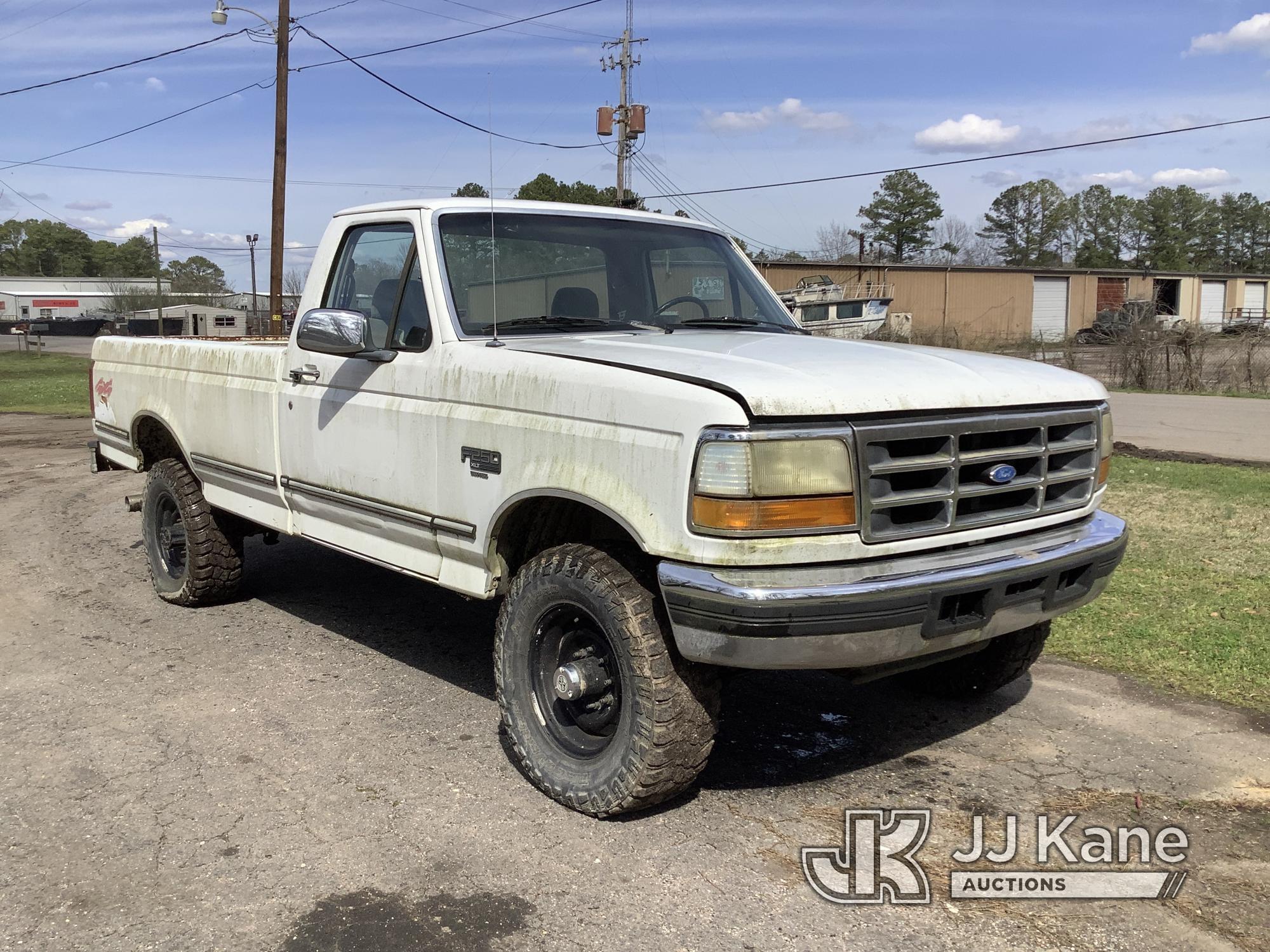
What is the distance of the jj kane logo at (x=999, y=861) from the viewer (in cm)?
320

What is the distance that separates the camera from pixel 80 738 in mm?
4398

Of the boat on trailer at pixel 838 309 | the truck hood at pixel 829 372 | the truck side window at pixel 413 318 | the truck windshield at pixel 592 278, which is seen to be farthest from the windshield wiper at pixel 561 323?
the boat on trailer at pixel 838 309

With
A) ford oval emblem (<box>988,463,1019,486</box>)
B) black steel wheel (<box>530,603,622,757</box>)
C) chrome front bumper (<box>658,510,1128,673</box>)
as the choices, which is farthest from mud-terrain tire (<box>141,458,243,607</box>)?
ford oval emblem (<box>988,463,1019,486</box>)

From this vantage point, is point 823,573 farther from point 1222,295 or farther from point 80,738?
point 1222,295

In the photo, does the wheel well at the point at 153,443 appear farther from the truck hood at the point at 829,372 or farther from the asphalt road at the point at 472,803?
the truck hood at the point at 829,372

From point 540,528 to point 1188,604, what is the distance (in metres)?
4.08

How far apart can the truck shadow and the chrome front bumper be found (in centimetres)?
53

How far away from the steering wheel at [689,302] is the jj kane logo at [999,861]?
2296mm

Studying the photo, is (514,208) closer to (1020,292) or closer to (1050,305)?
(1020,292)

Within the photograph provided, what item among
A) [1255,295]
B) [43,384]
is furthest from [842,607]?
[1255,295]

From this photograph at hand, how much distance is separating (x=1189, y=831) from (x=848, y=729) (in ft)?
4.42

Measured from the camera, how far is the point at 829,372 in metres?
3.41

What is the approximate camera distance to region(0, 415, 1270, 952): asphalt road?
9.93 ft

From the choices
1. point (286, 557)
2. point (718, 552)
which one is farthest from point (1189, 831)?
point (286, 557)
